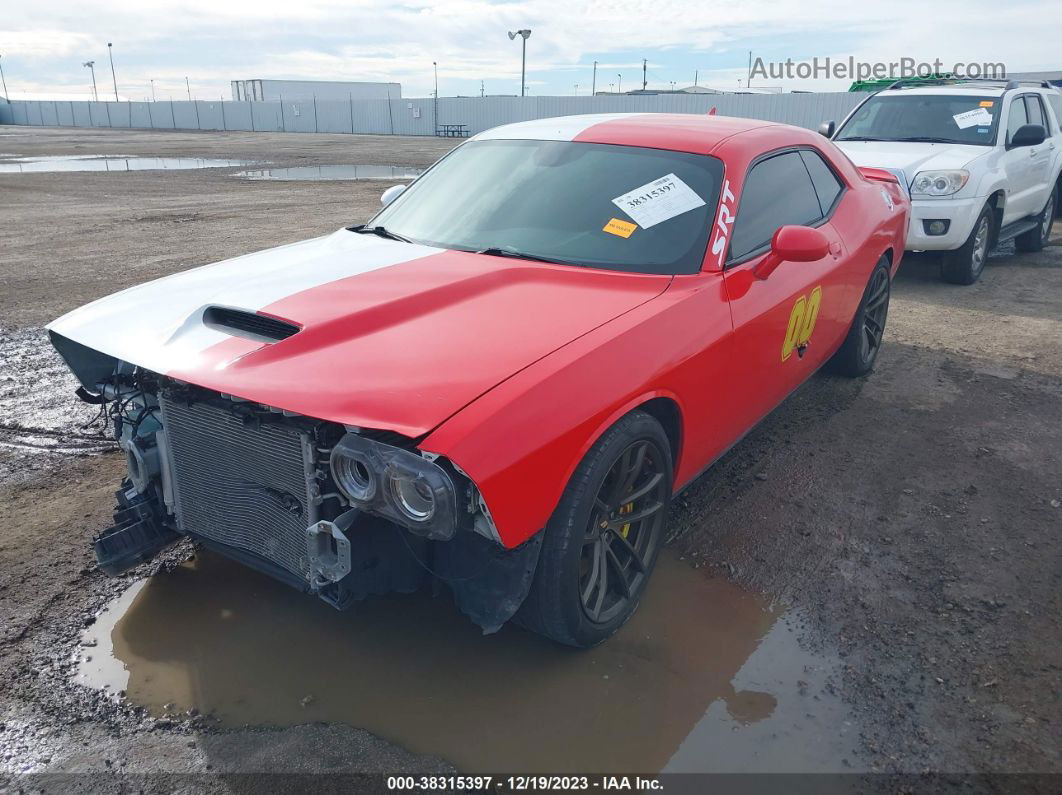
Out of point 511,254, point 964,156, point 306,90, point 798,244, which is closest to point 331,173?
point 964,156

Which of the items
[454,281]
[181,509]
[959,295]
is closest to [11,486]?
[181,509]

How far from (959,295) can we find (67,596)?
746 cm

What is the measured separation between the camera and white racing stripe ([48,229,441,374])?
257 centimetres

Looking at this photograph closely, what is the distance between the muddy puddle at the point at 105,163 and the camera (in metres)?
21.1

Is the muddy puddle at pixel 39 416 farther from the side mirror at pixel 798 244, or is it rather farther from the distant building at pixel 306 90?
the distant building at pixel 306 90

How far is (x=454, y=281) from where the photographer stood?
295cm

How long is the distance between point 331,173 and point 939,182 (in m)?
15.5

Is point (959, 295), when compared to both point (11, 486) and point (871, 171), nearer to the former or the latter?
point (871, 171)

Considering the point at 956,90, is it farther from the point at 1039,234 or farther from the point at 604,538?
the point at 604,538

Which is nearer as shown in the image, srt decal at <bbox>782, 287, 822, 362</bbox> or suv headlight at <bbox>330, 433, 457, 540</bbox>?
suv headlight at <bbox>330, 433, 457, 540</bbox>

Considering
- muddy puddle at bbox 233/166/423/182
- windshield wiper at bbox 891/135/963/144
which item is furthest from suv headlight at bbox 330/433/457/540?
muddy puddle at bbox 233/166/423/182

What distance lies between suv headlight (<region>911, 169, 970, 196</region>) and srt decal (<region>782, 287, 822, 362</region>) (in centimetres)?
416

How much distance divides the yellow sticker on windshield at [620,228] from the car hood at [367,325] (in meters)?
0.27

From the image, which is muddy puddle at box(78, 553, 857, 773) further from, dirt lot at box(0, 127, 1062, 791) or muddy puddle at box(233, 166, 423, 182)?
muddy puddle at box(233, 166, 423, 182)
